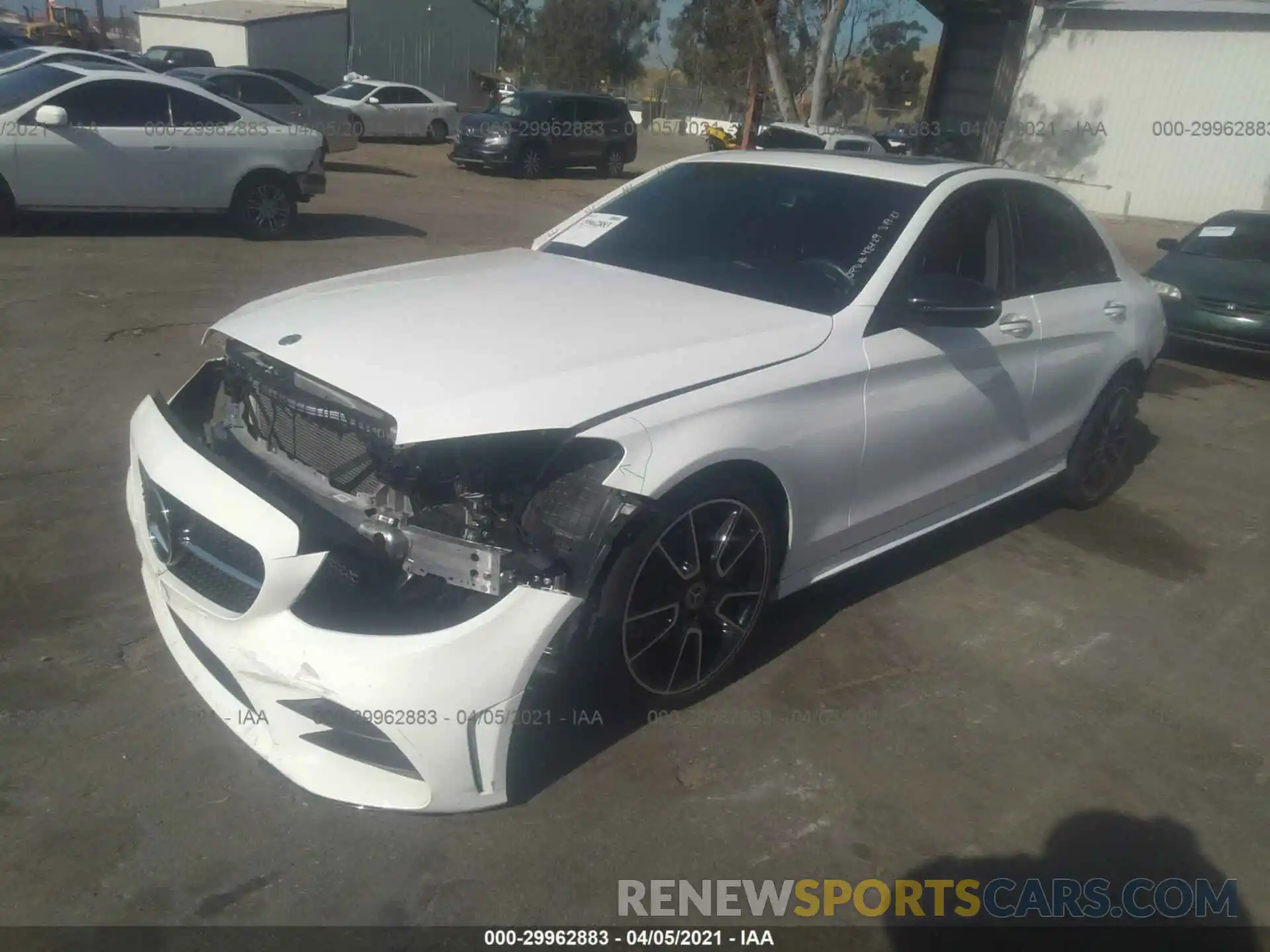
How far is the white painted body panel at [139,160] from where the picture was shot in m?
10.1

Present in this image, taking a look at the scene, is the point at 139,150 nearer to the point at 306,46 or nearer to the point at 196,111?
the point at 196,111

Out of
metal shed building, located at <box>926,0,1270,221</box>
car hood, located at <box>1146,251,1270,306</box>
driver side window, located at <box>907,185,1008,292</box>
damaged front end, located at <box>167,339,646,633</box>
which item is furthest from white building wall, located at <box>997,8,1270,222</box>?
damaged front end, located at <box>167,339,646,633</box>

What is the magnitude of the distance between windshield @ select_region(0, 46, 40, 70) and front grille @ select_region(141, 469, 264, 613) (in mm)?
10218

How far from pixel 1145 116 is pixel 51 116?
20.6 meters

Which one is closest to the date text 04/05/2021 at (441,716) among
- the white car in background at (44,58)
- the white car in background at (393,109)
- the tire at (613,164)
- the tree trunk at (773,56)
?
the white car in background at (44,58)

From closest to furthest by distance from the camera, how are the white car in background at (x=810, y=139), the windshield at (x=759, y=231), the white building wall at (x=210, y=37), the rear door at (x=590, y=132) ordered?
the windshield at (x=759, y=231), the white car in background at (x=810, y=139), the rear door at (x=590, y=132), the white building wall at (x=210, y=37)

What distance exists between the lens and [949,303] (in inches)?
147

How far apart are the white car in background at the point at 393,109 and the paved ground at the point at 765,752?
69.5 ft

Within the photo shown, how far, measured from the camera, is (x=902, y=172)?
4262 mm

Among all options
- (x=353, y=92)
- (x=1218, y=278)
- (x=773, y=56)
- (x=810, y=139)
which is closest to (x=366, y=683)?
(x=1218, y=278)

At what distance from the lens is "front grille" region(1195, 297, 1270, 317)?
9359mm

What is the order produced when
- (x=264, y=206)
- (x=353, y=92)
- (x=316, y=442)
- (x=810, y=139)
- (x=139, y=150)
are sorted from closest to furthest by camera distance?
(x=316, y=442) → (x=139, y=150) → (x=264, y=206) → (x=810, y=139) → (x=353, y=92)

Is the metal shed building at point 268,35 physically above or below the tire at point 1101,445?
above

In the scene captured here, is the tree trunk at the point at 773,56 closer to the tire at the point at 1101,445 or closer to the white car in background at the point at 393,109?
the white car in background at the point at 393,109
